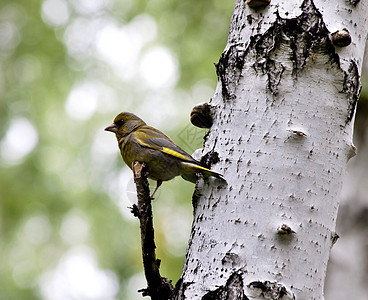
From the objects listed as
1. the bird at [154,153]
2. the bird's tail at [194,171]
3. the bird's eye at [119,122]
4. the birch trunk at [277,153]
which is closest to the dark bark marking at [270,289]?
the birch trunk at [277,153]

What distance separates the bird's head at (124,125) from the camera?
12.6 feet

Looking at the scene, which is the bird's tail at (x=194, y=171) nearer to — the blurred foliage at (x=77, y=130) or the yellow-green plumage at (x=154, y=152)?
the yellow-green plumage at (x=154, y=152)

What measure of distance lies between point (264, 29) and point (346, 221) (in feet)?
6.97

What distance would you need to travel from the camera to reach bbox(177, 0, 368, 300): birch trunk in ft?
6.44

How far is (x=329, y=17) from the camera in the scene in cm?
223

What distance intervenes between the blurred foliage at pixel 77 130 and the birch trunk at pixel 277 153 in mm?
4040

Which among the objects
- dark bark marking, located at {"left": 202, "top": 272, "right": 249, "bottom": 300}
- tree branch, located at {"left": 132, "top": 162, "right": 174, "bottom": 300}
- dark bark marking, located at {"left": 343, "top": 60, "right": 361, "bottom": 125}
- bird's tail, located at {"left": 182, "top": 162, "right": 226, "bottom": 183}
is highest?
dark bark marking, located at {"left": 343, "top": 60, "right": 361, "bottom": 125}

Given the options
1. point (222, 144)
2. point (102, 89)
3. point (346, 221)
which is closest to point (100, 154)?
point (102, 89)

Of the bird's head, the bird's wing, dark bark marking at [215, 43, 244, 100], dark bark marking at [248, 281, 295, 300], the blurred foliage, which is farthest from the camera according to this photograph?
the blurred foliage

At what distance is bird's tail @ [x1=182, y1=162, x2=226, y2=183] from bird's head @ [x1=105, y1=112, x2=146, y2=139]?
1.03 m

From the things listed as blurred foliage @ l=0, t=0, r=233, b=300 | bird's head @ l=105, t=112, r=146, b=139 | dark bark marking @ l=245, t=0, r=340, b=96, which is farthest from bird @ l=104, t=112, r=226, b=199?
blurred foliage @ l=0, t=0, r=233, b=300

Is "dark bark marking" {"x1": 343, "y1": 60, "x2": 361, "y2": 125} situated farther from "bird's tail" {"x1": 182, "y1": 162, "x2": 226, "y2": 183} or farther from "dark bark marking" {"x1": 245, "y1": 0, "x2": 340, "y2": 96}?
"bird's tail" {"x1": 182, "y1": 162, "x2": 226, "y2": 183}

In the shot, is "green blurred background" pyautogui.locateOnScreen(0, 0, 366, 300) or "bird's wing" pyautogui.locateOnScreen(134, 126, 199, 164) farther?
"green blurred background" pyautogui.locateOnScreen(0, 0, 366, 300)

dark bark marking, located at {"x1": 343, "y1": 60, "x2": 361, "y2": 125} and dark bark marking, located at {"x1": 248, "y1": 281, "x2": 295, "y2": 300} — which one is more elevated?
dark bark marking, located at {"x1": 343, "y1": 60, "x2": 361, "y2": 125}
